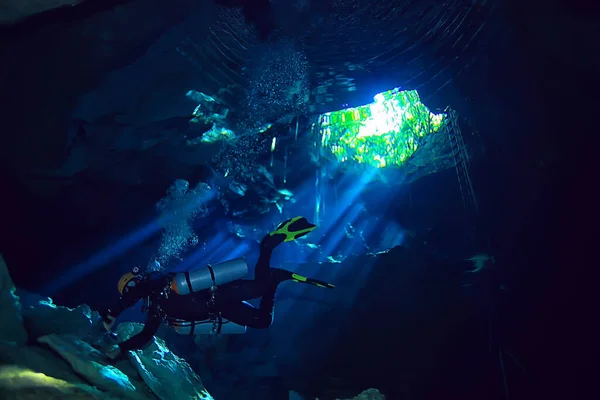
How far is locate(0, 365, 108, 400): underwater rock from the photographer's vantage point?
Answer: 2.86 metres

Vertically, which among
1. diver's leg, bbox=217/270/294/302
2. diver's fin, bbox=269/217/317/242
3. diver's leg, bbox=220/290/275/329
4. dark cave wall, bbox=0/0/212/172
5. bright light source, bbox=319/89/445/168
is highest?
bright light source, bbox=319/89/445/168

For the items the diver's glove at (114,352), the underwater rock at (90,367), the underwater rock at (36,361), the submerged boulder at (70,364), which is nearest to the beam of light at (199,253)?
the submerged boulder at (70,364)

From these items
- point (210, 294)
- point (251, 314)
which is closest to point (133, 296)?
point (210, 294)

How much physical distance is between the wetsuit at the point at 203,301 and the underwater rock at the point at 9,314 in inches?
33.5

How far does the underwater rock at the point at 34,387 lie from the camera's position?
2.86m

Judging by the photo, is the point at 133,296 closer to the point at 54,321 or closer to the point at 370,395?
the point at 54,321

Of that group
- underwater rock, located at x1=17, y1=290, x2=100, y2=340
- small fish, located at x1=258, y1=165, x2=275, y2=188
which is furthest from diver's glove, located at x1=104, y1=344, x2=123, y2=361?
small fish, located at x1=258, y1=165, x2=275, y2=188

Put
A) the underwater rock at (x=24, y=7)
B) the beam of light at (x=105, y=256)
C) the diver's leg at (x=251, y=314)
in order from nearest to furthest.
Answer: the underwater rock at (x=24, y=7)
the diver's leg at (x=251, y=314)
the beam of light at (x=105, y=256)

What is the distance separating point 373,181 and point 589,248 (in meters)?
8.56

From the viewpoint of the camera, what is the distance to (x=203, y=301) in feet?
16.4

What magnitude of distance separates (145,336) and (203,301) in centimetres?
86

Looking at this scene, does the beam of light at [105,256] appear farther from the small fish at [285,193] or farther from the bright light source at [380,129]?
the bright light source at [380,129]

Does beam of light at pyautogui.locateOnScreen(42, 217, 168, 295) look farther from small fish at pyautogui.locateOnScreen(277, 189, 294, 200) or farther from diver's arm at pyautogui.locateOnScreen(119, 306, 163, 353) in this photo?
diver's arm at pyautogui.locateOnScreen(119, 306, 163, 353)

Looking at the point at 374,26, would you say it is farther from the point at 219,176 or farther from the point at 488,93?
the point at 219,176
